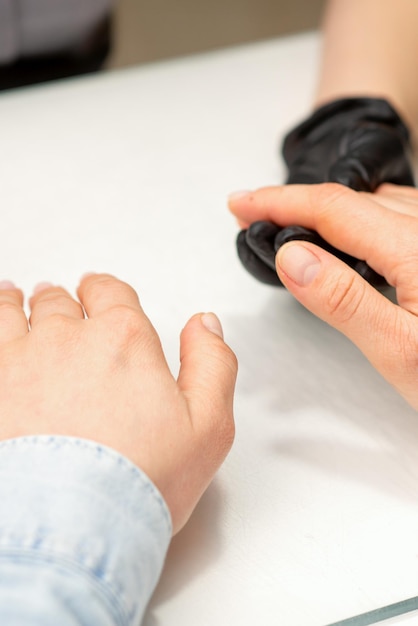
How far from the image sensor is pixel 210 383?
443mm

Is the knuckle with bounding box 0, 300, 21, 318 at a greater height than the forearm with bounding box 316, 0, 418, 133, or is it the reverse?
the forearm with bounding box 316, 0, 418, 133

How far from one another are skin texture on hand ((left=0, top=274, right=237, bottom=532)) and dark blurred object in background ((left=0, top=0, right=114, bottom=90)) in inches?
19.5

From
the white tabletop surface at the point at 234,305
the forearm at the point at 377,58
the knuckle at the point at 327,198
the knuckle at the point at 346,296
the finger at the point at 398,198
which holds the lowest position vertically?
the white tabletop surface at the point at 234,305

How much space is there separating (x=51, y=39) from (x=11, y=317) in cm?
53

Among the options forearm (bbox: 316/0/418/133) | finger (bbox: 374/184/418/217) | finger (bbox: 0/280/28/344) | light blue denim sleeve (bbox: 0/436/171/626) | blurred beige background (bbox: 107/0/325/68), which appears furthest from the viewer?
blurred beige background (bbox: 107/0/325/68)

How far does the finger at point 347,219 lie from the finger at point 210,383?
4.5 inches

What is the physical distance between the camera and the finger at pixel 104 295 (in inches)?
19.0

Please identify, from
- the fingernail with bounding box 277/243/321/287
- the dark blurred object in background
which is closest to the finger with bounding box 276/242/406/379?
the fingernail with bounding box 277/243/321/287

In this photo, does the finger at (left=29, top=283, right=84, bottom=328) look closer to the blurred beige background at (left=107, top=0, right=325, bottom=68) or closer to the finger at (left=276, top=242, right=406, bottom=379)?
the finger at (left=276, top=242, right=406, bottom=379)

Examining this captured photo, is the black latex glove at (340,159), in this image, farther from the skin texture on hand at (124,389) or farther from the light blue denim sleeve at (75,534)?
the light blue denim sleeve at (75,534)

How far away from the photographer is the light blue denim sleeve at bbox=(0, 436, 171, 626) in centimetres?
33

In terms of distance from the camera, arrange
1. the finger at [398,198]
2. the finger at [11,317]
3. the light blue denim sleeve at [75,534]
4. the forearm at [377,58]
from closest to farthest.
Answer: the light blue denim sleeve at [75,534] < the finger at [11,317] < the finger at [398,198] < the forearm at [377,58]

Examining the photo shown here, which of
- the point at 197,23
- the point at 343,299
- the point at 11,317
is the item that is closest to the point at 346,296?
the point at 343,299

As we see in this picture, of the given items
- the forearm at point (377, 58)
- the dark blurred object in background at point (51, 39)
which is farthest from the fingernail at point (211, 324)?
the dark blurred object in background at point (51, 39)
